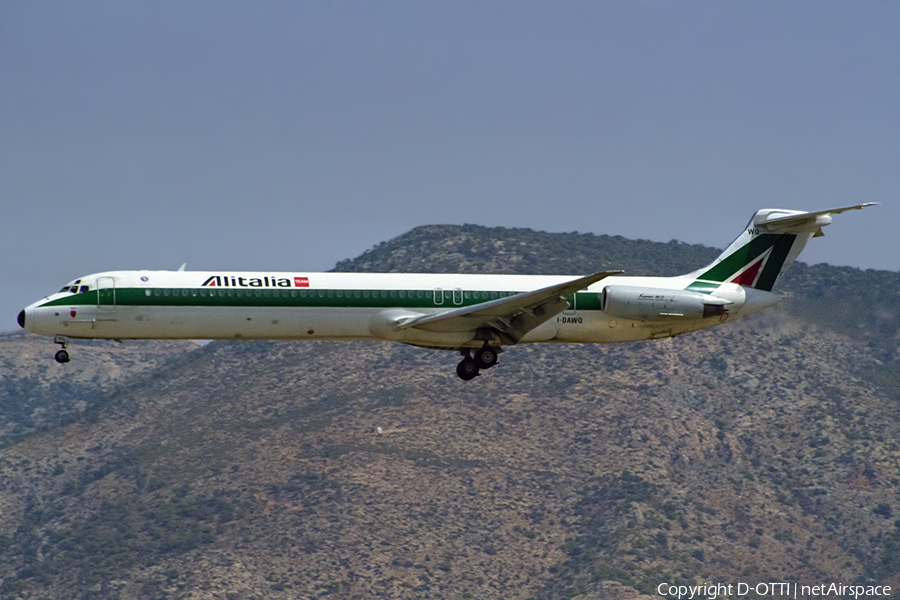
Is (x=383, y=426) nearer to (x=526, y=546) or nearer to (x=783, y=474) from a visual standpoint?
(x=526, y=546)

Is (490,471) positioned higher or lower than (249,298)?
lower

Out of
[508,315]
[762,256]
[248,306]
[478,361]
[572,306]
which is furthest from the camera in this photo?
[762,256]

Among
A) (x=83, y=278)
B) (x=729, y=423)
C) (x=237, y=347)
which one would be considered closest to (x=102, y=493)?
(x=237, y=347)

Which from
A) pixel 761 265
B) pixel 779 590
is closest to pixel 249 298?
pixel 761 265

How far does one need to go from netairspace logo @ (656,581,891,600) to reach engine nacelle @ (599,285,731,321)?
6539 cm

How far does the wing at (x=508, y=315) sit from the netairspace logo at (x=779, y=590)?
67.6m

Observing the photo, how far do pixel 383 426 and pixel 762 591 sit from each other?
3912 centimetres

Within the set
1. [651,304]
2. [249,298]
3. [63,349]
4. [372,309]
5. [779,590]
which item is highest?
[249,298]

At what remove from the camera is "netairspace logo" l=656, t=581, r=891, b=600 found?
11069cm

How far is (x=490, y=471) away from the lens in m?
120

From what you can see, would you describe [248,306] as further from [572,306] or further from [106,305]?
[572,306]

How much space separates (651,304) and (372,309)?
1028cm

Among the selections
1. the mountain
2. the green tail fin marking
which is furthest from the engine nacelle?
the mountain

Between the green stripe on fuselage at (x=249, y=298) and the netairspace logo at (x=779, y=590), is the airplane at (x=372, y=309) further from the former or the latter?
the netairspace logo at (x=779, y=590)
